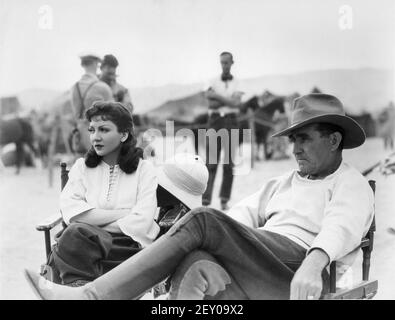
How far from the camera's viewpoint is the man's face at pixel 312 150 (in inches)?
123

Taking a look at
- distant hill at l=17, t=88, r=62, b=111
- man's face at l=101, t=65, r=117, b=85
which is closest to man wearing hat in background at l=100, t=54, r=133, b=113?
man's face at l=101, t=65, r=117, b=85

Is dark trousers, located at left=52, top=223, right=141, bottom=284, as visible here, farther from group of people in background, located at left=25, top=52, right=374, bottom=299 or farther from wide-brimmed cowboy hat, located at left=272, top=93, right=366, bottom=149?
wide-brimmed cowboy hat, located at left=272, top=93, right=366, bottom=149

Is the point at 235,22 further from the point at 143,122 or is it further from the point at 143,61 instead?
the point at 143,122

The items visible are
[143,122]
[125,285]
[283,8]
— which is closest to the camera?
[125,285]

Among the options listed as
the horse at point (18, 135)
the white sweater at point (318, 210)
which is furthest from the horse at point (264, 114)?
the white sweater at point (318, 210)

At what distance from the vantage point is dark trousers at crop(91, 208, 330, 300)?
Result: 8.71 ft

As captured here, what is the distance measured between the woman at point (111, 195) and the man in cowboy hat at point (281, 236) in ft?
1.52

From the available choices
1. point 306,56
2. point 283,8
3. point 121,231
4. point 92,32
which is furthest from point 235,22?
point 121,231

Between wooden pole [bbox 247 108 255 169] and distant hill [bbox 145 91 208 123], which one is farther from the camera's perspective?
wooden pole [bbox 247 108 255 169]

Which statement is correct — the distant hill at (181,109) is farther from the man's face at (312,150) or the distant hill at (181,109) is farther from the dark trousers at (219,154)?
the man's face at (312,150)

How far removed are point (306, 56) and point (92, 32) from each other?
5.01ft

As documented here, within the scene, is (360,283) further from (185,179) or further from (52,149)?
(52,149)
